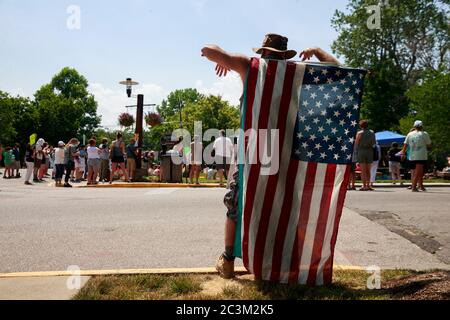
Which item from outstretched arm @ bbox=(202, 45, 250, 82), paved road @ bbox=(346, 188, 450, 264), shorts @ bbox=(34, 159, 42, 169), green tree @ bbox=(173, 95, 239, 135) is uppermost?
green tree @ bbox=(173, 95, 239, 135)

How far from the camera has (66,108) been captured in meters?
63.5

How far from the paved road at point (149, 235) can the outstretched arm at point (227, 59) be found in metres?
1.85

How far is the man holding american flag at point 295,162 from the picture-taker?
124 inches

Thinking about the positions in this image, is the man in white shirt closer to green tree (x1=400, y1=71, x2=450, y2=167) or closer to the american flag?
the american flag

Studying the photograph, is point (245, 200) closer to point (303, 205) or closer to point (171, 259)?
point (303, 205)

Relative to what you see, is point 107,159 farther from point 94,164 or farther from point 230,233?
point 230,233

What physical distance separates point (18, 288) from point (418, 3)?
44.6 metres

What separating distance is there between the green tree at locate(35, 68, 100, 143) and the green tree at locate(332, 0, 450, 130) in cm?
3960

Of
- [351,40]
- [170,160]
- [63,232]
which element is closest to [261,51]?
[63,232]

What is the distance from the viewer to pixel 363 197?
9.82 m

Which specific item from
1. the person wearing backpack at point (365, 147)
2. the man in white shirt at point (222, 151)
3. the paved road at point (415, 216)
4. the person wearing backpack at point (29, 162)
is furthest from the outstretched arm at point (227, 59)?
the person wearing backpack at point (29, 162)

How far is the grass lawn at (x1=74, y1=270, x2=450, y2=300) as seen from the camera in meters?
2.86

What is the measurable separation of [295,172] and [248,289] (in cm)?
90

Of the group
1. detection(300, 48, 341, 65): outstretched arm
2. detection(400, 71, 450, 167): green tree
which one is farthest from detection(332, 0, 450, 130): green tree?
detection(300, 48, 341, 65): outstretched arm
